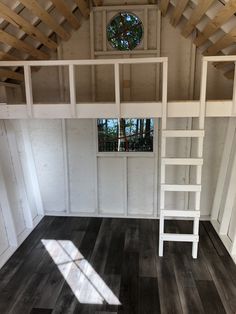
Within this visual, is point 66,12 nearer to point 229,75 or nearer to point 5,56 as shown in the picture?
point 5,56

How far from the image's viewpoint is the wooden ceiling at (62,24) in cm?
240

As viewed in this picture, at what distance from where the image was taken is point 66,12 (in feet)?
10.2

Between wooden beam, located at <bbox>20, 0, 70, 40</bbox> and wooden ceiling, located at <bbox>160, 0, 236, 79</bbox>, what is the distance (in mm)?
1382

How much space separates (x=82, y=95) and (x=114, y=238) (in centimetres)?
219

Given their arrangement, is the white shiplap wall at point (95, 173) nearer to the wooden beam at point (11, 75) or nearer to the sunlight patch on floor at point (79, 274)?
the wooden beam at point (11, 75)

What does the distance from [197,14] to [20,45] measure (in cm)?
198

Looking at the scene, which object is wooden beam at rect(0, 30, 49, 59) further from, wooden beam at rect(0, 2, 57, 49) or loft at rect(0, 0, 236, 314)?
wooden beam at rect(0, 2, 57, 49)

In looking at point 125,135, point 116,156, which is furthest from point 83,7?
point 116,156

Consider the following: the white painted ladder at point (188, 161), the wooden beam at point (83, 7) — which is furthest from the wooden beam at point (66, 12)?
the white painted ladder at point (188, 161)

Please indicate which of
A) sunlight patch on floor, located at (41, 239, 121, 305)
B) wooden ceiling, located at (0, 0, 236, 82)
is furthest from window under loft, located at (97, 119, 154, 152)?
sunlight patch on floor, located at (41, 239, 121, 305)

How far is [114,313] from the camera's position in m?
2.29

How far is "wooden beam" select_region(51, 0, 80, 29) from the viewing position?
277cm

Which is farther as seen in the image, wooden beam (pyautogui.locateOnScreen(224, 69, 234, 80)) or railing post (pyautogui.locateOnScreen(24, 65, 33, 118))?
wooden beam (pyautogui.locateOnScreen(224, 69, 234, 80))

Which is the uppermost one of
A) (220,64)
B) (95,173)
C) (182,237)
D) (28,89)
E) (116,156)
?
(220,64)
